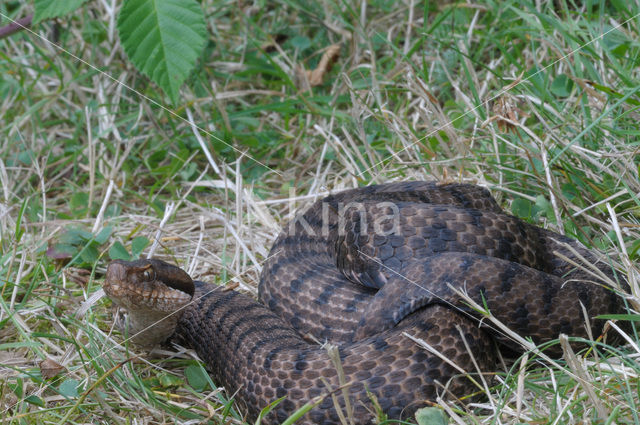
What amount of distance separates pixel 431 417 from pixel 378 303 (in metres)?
0.81

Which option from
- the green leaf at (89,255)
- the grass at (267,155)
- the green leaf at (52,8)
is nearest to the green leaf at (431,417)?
the grass at (267,155)

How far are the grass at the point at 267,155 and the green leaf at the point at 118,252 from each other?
0.01 meters

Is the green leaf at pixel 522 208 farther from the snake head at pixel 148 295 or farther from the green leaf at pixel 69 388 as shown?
the green leaf at pixel 69 388

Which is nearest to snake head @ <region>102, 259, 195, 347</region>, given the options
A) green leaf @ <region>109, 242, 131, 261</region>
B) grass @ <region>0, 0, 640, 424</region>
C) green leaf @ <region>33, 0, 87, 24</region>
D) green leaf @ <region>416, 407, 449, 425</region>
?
grass @ <region>0, 0, 640, 424</region>

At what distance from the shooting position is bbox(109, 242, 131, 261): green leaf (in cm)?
479

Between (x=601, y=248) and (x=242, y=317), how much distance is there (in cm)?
206

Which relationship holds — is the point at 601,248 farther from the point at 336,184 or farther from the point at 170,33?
the point at 170,33

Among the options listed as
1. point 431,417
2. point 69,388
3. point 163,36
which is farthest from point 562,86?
point 69,388

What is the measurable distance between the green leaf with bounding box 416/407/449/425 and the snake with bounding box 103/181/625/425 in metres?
0.17

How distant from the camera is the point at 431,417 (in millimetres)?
2885

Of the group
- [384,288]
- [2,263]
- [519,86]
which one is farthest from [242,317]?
[519,86]

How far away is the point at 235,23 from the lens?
7.41 meters

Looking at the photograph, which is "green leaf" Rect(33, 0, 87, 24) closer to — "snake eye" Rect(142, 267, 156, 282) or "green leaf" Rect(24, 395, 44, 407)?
"snake eye" Rect(142, 267, 156, 282)

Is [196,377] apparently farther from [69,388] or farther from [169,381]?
[69,388]
